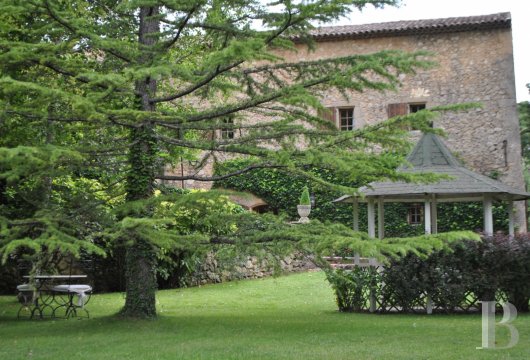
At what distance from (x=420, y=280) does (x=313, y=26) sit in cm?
479

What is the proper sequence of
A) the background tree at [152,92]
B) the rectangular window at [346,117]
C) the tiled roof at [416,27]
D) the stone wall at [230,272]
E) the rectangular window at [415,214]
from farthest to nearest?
1. the rectangular window at [346,117]
2. the rectangular window at [415,214]
3. the tiled roof at [416,27]
4. the stone wall at [230,272]
5. the background tree at [152,92]

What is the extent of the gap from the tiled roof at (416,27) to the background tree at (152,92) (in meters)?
13.2

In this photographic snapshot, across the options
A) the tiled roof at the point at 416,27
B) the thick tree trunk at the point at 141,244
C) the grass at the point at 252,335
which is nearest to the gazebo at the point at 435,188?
the grass at the point at 252,335

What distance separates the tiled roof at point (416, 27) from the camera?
22062mm

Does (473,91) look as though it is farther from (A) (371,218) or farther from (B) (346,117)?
(A) (371,218)

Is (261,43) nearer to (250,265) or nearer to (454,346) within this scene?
(454,346)

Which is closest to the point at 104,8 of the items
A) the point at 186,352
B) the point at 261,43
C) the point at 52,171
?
the point at 52,171

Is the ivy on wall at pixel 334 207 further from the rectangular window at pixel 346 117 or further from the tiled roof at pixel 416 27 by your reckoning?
the tiled roof at pixel 416 27

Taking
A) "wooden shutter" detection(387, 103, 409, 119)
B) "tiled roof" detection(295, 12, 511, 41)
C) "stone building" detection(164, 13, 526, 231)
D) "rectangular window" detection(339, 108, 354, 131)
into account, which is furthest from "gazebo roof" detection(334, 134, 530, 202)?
"rectangular window" detection(339, 108, 354, 131)

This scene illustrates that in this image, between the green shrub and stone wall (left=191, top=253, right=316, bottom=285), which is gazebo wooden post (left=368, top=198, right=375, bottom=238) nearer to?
the green shrub

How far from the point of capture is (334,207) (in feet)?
75.0

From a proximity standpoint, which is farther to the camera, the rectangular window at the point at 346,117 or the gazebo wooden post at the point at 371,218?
the rectangular window at the point at 346,117

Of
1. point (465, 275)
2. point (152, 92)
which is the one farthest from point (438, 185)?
point (152, 92)

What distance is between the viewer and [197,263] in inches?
674
